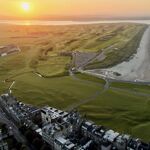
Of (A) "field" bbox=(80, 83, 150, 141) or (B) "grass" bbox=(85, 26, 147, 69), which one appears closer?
(A) "field" bbox=(80, 83, 150, 141)

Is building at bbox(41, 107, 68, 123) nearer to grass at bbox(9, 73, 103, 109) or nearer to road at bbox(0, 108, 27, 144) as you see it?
road at bbox(0, 108, 27, 144)

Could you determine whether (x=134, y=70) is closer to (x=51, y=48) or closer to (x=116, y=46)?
(x=116, y=46)

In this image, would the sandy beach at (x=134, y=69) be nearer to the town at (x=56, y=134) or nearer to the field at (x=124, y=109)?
the field at (x=124, y=109)

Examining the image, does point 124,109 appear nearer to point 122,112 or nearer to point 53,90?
point 122,112

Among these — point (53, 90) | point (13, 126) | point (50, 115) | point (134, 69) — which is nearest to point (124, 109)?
point (50, 115)

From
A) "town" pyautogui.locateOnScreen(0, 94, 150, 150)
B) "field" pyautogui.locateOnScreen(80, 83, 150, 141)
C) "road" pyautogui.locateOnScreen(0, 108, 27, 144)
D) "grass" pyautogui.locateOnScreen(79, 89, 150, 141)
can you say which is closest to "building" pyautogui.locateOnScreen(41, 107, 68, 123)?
"town" pyautogui.locateOnScreen(0, 94, 150, 150)

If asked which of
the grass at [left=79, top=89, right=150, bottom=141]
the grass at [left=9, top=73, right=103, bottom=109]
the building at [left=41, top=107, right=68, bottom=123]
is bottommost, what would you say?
the grass at [left=79, top=89, right=150, bottom=141]

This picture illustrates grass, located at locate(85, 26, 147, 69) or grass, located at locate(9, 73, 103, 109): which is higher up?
grass, located at locate(85, 26, 147, 69)

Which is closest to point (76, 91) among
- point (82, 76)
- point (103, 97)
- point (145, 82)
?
point (103, 97)

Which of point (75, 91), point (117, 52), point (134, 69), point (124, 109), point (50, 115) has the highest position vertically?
point (117, 52)
